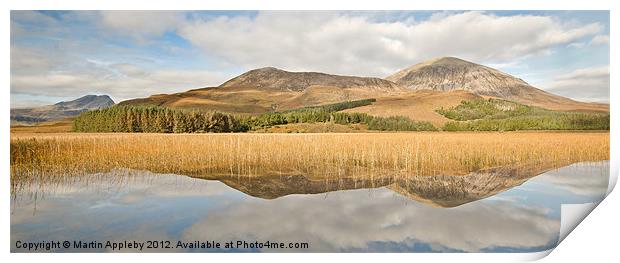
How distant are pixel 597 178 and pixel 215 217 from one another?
3.87 metres

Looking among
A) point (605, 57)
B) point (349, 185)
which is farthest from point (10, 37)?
point (605, 57)

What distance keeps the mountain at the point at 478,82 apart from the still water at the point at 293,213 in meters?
1.06

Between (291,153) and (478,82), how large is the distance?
8.77 feet

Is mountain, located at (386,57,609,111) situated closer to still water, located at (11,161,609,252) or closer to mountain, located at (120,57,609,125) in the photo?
mountain, located at (120,57,609,125)

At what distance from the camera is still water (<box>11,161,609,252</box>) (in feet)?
10.2

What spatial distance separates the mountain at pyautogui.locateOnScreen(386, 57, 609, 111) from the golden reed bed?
38 centimetres

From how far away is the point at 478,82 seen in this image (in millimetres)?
4637

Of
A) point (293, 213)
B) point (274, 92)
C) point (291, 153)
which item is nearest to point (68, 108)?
point (274, 92)

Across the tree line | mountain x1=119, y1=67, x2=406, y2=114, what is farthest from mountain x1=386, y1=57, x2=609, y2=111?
the tree line

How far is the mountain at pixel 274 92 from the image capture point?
4375 millimetres

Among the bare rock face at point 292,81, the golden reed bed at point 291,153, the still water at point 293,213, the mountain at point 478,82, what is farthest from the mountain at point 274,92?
the still water at point 293,213

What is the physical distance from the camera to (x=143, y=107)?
14.2 feet

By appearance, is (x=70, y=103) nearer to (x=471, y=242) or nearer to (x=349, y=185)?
(x=349, y=185)
